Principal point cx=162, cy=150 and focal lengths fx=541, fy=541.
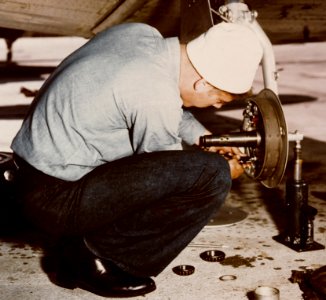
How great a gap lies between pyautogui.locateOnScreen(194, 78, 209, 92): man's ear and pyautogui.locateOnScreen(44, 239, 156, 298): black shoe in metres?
0.73

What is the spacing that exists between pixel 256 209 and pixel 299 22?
2716 millimetres

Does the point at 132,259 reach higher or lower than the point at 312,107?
higher

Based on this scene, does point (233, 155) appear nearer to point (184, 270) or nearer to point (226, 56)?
point (184, 270)

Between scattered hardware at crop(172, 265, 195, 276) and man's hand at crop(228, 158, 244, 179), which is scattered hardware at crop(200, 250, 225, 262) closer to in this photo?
scattered hardware at crop(172, 265, 195, 276)

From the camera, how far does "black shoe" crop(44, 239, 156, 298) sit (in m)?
2.01

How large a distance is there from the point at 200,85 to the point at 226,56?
14 centimetres

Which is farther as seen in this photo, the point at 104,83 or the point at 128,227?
the point at 128,227

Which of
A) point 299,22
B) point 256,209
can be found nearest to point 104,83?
point 256,209

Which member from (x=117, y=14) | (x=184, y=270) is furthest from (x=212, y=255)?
(x=117, y=14)

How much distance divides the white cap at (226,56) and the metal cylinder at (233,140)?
0.98ft

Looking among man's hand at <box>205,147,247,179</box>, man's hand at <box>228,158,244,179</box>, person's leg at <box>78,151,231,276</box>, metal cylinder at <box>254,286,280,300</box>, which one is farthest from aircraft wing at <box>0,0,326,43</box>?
metal cylinder at <box>254,286,280,300</box>

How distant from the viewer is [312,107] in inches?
264

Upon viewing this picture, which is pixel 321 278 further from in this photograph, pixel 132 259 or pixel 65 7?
pixel 65 7

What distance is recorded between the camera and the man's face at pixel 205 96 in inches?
75.6
